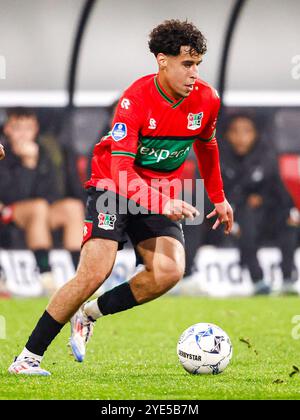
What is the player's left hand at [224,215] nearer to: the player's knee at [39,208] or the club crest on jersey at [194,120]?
the club crest on jersey at [194,120]

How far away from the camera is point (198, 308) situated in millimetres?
11680

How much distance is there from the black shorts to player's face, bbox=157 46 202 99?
814 mm

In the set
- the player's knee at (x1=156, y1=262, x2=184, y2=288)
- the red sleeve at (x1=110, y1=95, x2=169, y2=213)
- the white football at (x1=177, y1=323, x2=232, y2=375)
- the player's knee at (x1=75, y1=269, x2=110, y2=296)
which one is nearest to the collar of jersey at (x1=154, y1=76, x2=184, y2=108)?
the red sleeve at (x1=110, y1=95, x2=169, y2=213)

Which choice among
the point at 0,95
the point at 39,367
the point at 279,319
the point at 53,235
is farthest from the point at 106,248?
the point at 0,95

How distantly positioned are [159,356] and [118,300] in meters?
0.95

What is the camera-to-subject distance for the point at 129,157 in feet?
21.6

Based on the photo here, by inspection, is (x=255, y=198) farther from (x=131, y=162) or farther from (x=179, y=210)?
(x=179, y=210)

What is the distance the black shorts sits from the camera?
6758 millimetres

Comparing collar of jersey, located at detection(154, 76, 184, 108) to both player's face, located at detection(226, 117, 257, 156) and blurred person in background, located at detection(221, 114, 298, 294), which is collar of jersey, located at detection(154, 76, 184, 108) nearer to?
blurred person in background, located at detection(221, 114, 298, 294)

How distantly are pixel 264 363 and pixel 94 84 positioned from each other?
853 centimetres

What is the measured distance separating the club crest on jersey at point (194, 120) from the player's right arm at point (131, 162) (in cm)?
37

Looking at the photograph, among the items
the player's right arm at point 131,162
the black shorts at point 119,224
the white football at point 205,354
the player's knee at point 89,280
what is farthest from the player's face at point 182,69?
the white football at point 205,354

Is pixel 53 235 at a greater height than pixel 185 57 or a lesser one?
lesser

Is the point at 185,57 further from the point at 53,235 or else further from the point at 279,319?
the point at 53,235
